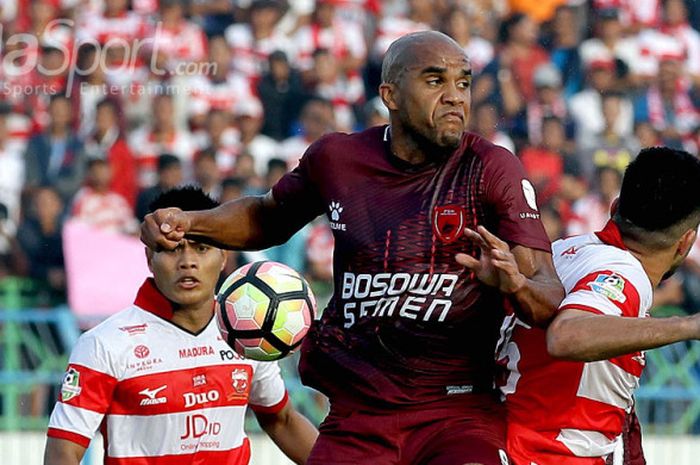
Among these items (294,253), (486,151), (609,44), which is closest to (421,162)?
(486,151)

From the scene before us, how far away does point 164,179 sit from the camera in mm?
11773

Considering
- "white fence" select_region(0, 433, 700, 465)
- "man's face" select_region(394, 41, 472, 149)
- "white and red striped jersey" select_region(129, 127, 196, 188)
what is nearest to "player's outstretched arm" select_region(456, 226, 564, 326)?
"man's face" select_region(394, 41, 472, 149)

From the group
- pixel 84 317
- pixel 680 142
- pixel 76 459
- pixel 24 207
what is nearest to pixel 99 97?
pixel 24 207

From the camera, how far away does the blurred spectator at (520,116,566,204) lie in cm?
1235

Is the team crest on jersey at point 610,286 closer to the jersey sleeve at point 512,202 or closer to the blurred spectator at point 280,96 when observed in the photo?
the jersey sleeve at point 512,202

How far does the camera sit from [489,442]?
205 inches

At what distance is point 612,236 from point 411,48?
3.61 ft

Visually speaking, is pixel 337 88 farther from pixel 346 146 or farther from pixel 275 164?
pixel 346 146

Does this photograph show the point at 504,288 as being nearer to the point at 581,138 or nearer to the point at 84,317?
the point at 84,317

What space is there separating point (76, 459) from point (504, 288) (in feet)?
7.94

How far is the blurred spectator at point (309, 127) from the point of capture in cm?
1229

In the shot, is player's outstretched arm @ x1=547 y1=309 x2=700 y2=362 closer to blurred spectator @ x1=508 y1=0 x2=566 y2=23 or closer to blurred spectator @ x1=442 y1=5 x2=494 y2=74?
blurred spectator @ x1=442 y1=5 x2=494 y2=74

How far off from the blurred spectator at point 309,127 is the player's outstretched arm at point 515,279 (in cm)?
720

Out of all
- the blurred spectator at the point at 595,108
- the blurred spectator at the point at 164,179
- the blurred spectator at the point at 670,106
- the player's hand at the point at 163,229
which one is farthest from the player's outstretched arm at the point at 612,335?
the blurred spectator at the point at 670,106
